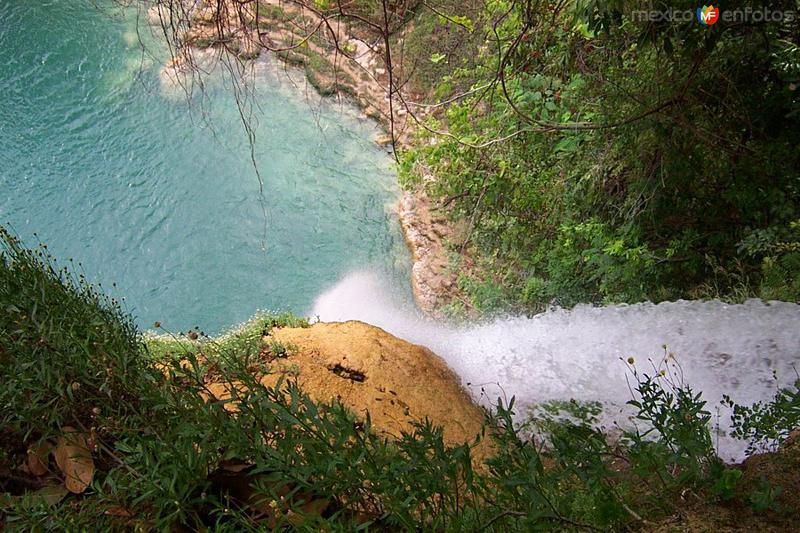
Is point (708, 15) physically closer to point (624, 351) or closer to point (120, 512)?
point (624, 351)

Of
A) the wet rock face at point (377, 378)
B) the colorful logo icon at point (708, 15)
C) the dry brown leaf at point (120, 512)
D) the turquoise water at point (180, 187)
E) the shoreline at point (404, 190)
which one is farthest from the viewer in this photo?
the turquoise water at point (180, 187)

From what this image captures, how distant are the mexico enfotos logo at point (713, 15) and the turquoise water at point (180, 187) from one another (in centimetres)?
485

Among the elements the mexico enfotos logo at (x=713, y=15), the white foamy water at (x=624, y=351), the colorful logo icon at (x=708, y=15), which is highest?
the mexico enfotos logo at (x=713, y=15)

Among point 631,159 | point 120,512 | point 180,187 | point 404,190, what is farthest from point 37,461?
point 180,187

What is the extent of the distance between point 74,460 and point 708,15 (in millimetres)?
4110

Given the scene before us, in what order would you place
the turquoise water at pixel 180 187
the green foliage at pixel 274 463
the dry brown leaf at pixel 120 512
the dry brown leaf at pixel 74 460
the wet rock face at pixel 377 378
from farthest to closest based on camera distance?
the turquoise water at pixel 180 187 → the wet rock face at pixel 377 378 → the dry brown leaf at pixel 74 460 → the dry brown leaf at pixel 120 512 → the green foliage at pixel 274 463

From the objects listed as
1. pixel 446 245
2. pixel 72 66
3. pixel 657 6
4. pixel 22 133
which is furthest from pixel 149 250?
pixel 657 6

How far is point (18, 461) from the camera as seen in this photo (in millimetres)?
2014

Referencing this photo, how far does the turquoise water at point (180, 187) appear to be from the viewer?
8.16 metres

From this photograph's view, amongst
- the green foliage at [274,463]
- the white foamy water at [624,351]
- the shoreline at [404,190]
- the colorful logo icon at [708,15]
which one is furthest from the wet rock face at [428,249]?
the green foliage at [274,463]

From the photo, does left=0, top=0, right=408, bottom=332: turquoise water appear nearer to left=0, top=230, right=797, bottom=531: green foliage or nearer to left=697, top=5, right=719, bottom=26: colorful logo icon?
left=697, top=5, right=719, bottom=26: colorful logo icon

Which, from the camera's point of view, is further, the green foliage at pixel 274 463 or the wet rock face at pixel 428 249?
the wet rock face at pixel 428 249

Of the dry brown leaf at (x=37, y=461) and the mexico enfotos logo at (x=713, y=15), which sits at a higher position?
the mexico enfotos logo at (x=713, y=15)

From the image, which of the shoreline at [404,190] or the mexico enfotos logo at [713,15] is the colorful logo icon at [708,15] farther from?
the shoreline at [404,190]
